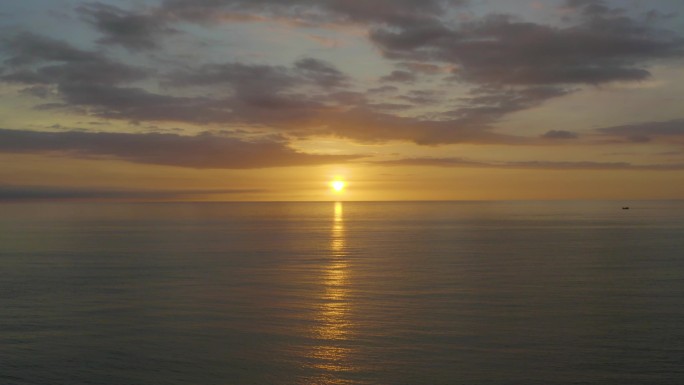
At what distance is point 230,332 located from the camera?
31312 millimetres

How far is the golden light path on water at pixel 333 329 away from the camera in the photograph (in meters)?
25.5

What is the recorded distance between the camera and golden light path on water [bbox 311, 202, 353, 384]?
2547 centimetres

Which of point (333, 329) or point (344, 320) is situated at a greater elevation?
point (344, 320)

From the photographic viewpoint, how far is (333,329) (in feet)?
103

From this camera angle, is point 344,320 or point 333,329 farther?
point 344,320

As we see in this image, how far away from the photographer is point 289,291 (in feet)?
A: 143

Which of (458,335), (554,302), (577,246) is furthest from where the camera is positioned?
(577,246)

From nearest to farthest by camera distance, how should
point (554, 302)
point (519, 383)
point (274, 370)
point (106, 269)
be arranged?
point (519, 383), point (274, 370), point (554, 302), point (106, 269)

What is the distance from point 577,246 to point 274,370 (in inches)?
2392

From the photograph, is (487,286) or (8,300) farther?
(487,286)

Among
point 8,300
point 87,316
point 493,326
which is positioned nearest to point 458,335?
point 493,326

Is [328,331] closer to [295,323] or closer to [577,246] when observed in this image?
[295,323]

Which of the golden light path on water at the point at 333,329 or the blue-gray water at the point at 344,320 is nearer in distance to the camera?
the blue-gray water at the point at 344,320

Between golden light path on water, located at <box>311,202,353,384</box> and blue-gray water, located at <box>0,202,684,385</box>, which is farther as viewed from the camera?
golden light path on water, located at <box>311,202,353,384</box>
